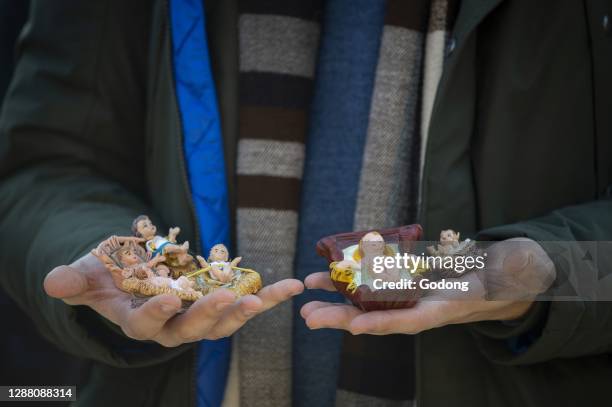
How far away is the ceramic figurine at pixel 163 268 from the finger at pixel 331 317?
0.65 feet

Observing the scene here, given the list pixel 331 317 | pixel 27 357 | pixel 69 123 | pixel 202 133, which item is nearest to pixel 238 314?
pixel 331 317

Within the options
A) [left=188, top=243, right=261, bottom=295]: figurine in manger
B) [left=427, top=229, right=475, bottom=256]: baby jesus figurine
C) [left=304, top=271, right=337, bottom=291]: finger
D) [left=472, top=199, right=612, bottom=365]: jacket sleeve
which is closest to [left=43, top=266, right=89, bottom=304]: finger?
[left=188, top=243, right=261, bottom=295]: figurine in manger

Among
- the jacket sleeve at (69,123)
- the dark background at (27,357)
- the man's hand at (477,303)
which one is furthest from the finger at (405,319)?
the dark background at (27,357)

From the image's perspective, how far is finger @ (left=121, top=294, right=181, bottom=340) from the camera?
1123 mm

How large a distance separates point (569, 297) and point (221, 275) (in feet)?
2.37

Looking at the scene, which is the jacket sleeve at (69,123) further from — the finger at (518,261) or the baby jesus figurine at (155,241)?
the finger at (518,261)

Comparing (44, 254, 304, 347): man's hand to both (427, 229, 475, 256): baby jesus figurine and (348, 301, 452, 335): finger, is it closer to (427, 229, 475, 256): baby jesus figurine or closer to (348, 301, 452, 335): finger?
(348, 301, 452, 335): finger

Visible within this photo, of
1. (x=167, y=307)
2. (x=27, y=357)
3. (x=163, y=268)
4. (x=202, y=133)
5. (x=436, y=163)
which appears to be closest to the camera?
(x=167, y=307)

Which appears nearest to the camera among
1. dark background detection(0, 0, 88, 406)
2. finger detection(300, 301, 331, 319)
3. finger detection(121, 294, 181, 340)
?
finger detection(121, 294, 181, 340)

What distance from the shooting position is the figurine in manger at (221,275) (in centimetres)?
137

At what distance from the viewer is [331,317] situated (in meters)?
1.18

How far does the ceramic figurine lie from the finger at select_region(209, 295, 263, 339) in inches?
3.9

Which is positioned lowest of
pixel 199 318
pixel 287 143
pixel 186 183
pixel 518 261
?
pixel 199 318

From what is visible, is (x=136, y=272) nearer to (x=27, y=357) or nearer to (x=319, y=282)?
(x=319, y=282)
